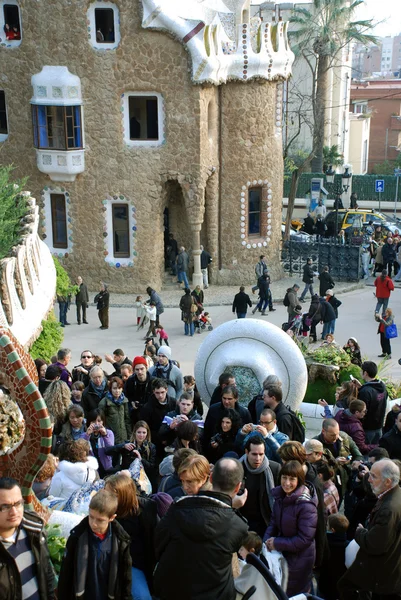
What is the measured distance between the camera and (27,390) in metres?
5.88

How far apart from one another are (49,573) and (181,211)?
66.3ft

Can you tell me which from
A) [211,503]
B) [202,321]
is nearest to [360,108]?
[202,321]

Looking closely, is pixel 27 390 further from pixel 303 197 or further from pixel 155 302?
pixel 303 197

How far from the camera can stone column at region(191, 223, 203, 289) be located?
23500 millimetres

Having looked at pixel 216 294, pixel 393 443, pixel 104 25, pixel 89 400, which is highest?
pixel 104 25

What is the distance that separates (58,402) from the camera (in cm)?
892

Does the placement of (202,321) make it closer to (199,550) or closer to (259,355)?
(259,355)

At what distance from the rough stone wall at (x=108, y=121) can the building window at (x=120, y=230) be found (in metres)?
0.39

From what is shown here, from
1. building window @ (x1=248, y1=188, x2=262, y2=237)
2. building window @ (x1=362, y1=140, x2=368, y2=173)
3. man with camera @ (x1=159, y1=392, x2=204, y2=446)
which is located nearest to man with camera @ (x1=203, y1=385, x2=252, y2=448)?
man with camera @ (x1=159, y1=392, x2=204, y2=446)

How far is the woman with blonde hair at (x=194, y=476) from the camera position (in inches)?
228

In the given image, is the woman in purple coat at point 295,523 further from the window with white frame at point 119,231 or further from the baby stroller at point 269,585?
the window with white frame at point 119,231

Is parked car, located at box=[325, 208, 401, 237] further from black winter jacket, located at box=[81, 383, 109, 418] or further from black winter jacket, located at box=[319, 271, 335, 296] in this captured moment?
black winter jacket, located at box=[81, 383, 109, 418]

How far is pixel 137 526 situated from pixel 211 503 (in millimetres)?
938

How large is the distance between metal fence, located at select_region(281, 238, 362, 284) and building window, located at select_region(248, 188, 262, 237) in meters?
1.47
